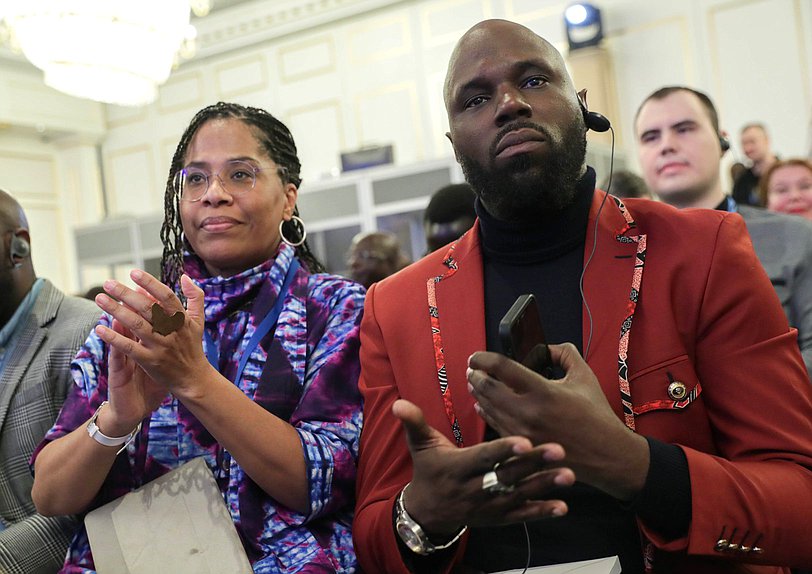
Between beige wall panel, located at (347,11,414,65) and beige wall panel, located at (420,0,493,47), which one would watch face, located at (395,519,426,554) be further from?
beige wall panel, located at (347,11,414,65)

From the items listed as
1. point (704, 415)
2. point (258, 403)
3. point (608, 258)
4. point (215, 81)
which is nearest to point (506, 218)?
point (608, 258)

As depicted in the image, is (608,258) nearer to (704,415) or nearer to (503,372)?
(704,415)

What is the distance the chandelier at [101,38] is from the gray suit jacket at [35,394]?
3.67 metres

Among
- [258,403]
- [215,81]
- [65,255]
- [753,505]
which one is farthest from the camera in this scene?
[65,255]

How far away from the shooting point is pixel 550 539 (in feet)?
4.21

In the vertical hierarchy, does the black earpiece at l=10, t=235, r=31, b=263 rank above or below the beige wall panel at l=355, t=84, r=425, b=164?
below

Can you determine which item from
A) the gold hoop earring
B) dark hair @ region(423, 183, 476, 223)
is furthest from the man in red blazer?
dark hair @ region(423, 183, 476, 223)

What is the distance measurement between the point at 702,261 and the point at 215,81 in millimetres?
8734

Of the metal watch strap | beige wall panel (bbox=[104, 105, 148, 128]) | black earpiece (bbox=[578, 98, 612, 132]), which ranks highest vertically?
beige wall panel (bbox=[104, 105, 148, 128])

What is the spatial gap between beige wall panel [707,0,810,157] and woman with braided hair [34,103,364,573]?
5.88m

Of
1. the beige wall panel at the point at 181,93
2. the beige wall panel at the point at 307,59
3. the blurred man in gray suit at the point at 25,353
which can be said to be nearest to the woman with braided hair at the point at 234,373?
the blurred man in gray suit at the point at 25,353

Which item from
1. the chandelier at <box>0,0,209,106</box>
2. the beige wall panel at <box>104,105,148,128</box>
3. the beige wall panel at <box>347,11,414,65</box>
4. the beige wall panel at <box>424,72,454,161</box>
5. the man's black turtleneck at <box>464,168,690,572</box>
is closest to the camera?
the man's black turtleneck at <box>464,168,690,572</box>

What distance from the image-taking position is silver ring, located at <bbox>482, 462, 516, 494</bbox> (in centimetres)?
98

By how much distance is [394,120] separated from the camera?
328 inches
